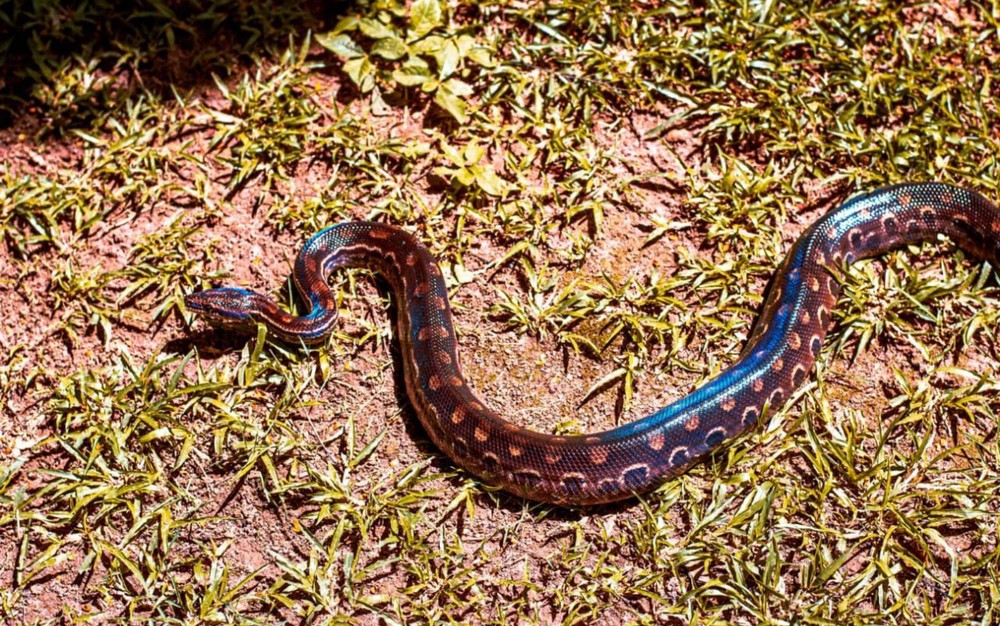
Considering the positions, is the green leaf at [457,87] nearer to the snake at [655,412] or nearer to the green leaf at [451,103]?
the green leaf at [451,103]

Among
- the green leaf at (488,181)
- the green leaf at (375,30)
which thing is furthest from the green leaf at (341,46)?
the green leaf at (488,181)

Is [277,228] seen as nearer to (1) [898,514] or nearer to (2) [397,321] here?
(2) [397,321]

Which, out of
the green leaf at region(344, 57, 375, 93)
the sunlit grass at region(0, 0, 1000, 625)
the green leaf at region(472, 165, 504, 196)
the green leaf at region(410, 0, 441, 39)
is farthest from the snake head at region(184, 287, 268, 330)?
the green leaf at region(410, 0, 441, 39)

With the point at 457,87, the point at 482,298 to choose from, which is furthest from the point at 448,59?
the point at 482,298

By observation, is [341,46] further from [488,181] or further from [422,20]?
[488,181]

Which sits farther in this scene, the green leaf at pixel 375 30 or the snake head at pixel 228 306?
the green leaf at pixel 375 30

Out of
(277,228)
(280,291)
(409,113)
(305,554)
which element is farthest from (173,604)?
(409,113)

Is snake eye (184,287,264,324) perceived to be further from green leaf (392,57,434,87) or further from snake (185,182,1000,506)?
green leaf (392,57,434,87)
